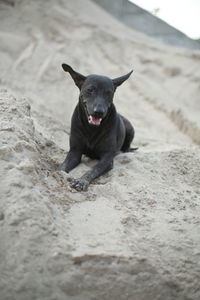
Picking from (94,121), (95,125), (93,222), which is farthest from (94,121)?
(93,222)

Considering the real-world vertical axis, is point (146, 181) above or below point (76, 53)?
above

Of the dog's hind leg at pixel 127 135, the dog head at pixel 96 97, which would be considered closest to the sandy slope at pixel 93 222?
the dog's hind leg at pixel 127 135

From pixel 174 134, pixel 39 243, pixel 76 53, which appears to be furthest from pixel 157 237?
pixel 76 53

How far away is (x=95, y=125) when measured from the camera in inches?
197

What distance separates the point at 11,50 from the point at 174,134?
14.3 feet

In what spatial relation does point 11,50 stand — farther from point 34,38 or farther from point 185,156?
point 185,156

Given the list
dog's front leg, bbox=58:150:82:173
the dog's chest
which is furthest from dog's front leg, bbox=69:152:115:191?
dog's front leg, bbox=58:150:82:173

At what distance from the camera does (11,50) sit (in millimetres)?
9797

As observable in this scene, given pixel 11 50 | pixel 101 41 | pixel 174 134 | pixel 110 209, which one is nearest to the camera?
pixel 110 209

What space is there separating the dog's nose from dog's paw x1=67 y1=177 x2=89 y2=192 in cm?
77

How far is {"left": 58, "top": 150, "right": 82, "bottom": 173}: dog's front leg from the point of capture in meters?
4.67

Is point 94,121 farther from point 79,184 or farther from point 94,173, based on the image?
point 79,184

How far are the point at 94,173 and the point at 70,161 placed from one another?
0.43 m

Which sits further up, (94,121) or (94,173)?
(94,121)
